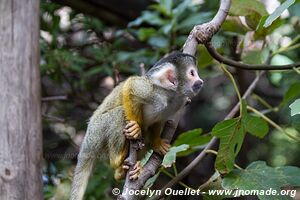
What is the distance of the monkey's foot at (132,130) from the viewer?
1699 mm

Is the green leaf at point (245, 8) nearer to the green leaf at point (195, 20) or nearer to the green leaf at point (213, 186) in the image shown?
the green leaf at point (213, 186)

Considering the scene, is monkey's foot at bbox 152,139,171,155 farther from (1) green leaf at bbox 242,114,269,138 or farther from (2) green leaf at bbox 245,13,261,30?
(2) green leaf at bbox 245,13,261,30

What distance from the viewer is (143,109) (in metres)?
1.83

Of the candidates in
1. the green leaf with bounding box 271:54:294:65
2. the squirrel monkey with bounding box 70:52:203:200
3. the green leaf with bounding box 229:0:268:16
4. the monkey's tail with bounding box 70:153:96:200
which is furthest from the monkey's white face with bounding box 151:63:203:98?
the green leaf with bounding box 271:54:294:65

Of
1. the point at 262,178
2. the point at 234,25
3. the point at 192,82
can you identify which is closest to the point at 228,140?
the point at 262,178

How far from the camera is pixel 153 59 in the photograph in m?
2.79

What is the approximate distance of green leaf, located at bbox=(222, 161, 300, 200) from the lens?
1509mm

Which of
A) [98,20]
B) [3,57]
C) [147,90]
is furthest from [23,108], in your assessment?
[98,20]

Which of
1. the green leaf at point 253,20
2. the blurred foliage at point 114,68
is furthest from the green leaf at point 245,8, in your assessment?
the blurred foliage at point 114,68

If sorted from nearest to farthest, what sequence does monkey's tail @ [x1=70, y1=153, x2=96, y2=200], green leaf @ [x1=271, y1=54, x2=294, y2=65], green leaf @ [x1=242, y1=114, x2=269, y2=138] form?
green leaf @ [x1=242, y1=114, x2=269, y2=138] < monkey's tail @ [x1=70, y1=153, x2=96, y2=200] < green leaf @ [x1=271, y1=54, x2=294, y2=65]

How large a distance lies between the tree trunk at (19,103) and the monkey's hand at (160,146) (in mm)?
488

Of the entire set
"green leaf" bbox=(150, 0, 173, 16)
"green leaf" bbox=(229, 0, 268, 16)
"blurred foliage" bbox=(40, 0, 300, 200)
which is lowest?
"blurred foliage" bbox=(40, 0, 300, 200)

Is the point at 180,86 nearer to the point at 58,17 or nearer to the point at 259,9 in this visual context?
the point at 259,9

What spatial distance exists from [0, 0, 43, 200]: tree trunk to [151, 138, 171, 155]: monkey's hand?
19.2 inches
